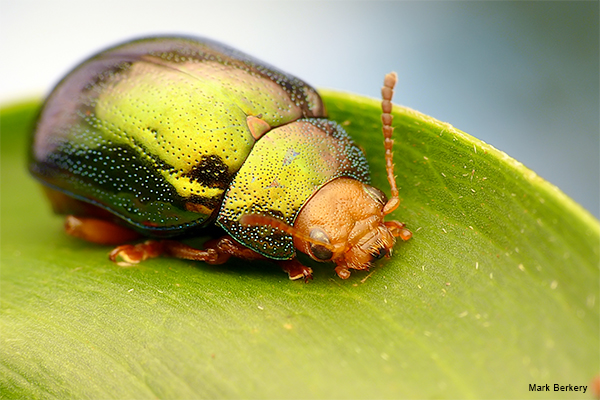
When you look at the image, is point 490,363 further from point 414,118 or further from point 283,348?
point 414,118

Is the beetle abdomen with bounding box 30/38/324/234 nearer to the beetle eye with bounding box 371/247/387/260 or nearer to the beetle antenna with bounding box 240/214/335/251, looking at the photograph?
the beetle antenna with bounding box 240/214/335/251

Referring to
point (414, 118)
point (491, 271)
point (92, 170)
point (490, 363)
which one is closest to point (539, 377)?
point (490, 363)

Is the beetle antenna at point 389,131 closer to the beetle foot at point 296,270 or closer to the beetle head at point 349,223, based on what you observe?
the beetle head at point 349,223

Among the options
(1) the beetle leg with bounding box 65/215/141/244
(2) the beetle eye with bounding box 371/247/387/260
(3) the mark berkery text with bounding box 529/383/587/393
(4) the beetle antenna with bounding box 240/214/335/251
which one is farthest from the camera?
(1) the beetle leg with bounding box 65/215/141/244

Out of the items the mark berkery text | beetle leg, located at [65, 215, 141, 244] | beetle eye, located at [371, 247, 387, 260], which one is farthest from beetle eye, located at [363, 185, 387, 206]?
beetle leg, located at [65, 215, 141, 244]

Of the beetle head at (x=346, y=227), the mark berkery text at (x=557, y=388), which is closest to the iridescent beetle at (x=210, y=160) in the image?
the beetle head at (x=346, y=227)

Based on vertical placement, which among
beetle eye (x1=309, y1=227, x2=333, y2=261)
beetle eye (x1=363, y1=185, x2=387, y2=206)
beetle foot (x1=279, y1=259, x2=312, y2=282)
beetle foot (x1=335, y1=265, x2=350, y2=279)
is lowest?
beetle foot (x1=279, y1=259, x2=312, y2=282)

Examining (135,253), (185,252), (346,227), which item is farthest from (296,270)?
(135,253)

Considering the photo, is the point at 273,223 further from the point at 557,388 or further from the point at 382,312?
the point at 557,388
